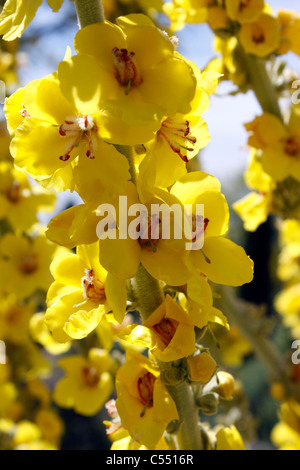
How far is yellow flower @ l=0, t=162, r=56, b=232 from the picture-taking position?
1331 mm

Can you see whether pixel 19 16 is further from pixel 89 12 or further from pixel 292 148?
pixel 292 148

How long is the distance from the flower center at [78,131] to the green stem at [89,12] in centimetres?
12

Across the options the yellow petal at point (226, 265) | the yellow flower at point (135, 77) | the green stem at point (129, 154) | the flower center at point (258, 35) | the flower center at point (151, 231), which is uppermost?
the yellow flower at point (135, 77)

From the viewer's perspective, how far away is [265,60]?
1.24m

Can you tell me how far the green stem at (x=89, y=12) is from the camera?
66 cm

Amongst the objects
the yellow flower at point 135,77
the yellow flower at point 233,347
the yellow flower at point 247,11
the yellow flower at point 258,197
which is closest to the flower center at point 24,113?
the yellow flower at point 135,77

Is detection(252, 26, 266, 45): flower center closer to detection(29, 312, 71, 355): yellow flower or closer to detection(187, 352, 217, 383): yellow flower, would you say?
detection(187, 352, 217, 383): yellow flower

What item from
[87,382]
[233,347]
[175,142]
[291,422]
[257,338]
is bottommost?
[233,347]

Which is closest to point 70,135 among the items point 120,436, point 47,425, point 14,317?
point 120,436

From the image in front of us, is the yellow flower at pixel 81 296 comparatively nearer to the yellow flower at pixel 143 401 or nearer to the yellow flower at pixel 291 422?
the yellow flower at pixel 143 401

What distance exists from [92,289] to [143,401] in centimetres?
17

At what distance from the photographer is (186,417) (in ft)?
2.60

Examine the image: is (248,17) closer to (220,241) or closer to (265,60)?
(265,60)
